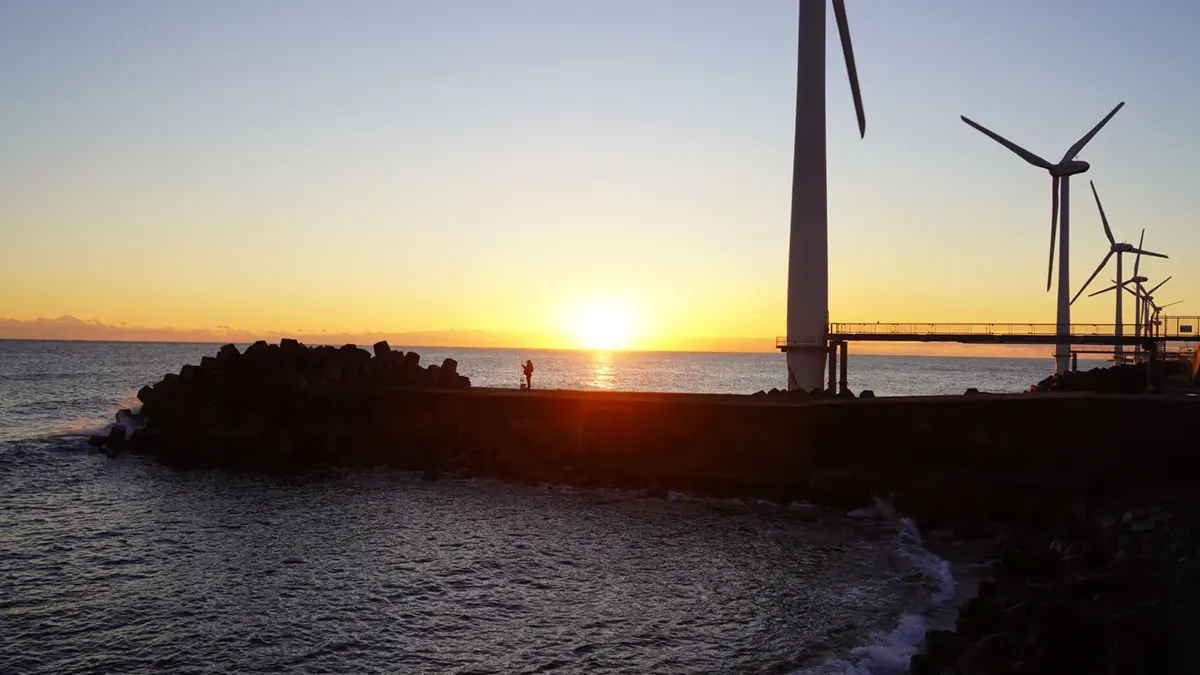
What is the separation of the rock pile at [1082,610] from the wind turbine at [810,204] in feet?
86.1

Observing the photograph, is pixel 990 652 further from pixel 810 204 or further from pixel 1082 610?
pixel 810 204

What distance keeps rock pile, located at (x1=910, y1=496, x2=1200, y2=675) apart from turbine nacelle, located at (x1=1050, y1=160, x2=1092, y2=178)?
41.9m

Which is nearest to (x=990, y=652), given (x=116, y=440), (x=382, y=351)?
(x=382, y=351)

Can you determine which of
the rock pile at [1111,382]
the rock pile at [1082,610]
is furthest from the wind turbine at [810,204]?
the rock pile at [1082,610]

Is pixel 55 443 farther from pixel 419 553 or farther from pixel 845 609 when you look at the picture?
pixel 845 609

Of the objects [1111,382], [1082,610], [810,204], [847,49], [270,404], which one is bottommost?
[1082,610]

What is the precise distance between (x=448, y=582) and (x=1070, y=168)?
49.6 meters

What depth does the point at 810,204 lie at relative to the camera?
39.9 m

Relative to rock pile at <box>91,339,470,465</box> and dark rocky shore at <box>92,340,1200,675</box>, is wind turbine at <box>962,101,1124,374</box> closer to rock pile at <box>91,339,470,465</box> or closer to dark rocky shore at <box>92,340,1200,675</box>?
dark rocky shore at <box>92,340,1200,675</box>

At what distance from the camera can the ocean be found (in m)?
11.2

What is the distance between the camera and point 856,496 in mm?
20922

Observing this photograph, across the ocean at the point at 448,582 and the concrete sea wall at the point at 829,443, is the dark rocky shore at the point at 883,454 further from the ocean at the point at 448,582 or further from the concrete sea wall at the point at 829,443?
the ocean at the point at 448,582

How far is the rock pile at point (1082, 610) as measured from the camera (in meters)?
8.86

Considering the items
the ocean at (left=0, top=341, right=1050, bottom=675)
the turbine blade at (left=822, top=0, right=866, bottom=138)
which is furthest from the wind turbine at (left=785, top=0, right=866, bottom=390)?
the ocean at (left=0, top=341, right=1050, bottom=675)
